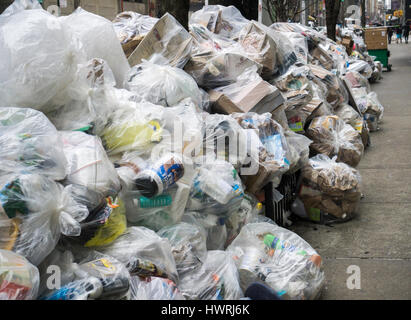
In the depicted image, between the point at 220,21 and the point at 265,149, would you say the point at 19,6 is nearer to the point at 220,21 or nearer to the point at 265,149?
the point at 265,149

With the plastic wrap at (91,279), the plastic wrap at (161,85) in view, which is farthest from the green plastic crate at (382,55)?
the plastic wrap at (91,279)

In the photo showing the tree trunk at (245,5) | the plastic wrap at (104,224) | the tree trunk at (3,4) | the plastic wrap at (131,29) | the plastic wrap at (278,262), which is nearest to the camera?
the plastic wrap at (104,224)

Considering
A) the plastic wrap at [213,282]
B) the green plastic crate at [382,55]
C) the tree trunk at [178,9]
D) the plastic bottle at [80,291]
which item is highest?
the tree trunk at [178,9]

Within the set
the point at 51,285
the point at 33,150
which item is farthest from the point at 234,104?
the point at 51,285

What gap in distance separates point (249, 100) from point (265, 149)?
24.8 inches

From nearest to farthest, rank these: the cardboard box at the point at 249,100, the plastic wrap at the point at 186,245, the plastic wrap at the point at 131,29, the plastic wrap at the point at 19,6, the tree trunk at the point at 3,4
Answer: the plastic wrap at the point at 186,245 → the plastic wrap at the point at 19,6 → the tree trunk at the point at 3,4 → the cardboard box at the point at 249,100 → the plastic wrap at the point at 131,29

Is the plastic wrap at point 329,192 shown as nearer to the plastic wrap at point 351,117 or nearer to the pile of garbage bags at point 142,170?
the pile of garbage bags at point 142,170

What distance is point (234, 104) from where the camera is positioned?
3.89m

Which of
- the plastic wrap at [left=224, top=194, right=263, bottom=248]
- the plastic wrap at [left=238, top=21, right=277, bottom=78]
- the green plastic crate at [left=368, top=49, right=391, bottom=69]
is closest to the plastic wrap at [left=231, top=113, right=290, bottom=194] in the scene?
the plastic wrap at [left=224, top=194, right=263, bottom=248]

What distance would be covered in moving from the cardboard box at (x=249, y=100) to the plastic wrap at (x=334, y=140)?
849mm

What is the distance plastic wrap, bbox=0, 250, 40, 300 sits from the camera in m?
1.68

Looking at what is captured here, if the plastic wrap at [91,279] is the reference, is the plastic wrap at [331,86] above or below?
below

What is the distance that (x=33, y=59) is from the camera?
8.36 ft

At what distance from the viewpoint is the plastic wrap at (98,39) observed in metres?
3.47
